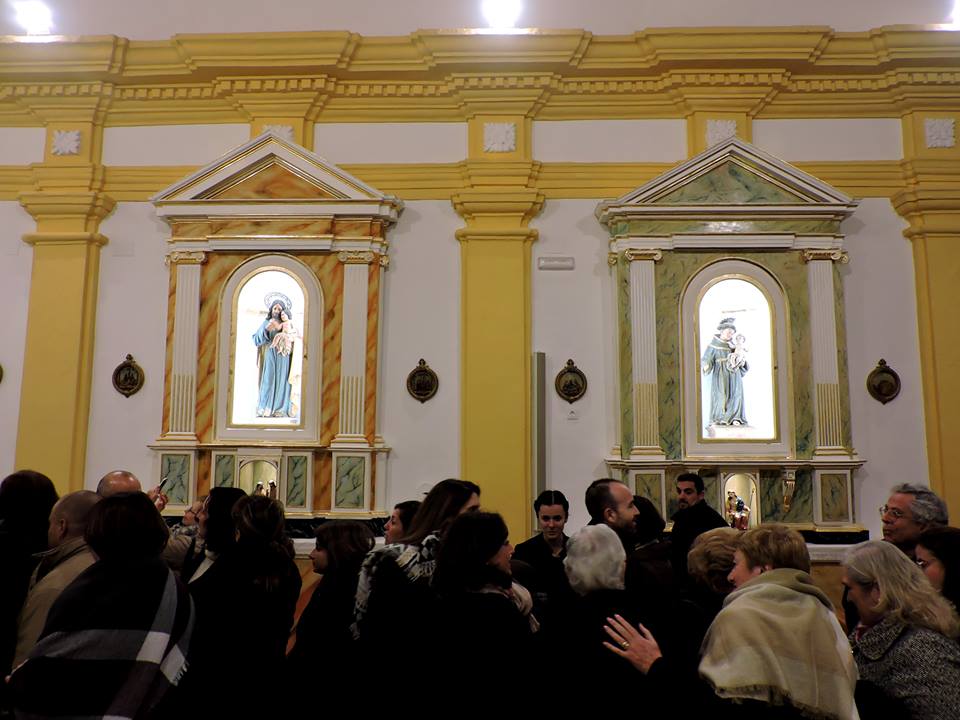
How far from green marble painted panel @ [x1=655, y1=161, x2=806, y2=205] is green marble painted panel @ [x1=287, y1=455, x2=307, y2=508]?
4.59 metres

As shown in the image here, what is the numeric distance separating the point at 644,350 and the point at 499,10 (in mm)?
4212

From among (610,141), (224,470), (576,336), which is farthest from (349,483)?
(610,141)

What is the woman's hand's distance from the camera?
2.83 m

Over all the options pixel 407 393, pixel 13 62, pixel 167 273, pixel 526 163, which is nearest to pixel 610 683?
pixel 407 393

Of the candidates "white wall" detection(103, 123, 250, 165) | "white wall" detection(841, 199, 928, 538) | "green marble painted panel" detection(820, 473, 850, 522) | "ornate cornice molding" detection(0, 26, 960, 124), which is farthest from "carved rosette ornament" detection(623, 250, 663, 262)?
"white wall" detection(103, 123, 250, 165)

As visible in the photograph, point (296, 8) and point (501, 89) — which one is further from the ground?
point (296, 8)

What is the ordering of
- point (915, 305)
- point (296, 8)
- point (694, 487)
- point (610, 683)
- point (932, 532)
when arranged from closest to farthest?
1. point (610, 683)
2. point (932, 532)
3. point (694, 487)
4. point (915, 305)
5. point (296, 8)

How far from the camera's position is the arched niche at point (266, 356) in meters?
8.77

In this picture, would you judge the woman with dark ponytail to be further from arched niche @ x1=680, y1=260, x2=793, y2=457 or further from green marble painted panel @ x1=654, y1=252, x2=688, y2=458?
arched niche @ x1=680, y1=260, x2=793, y2=457

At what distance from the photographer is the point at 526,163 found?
898 centimetres

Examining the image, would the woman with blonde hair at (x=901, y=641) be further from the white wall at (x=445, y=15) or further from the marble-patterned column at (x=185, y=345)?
the white wall at (x=445, y=15)

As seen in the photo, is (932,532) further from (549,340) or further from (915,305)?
(915,305)

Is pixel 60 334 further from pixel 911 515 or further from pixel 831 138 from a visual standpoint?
pixel 831 138

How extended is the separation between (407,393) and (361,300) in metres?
1.09
